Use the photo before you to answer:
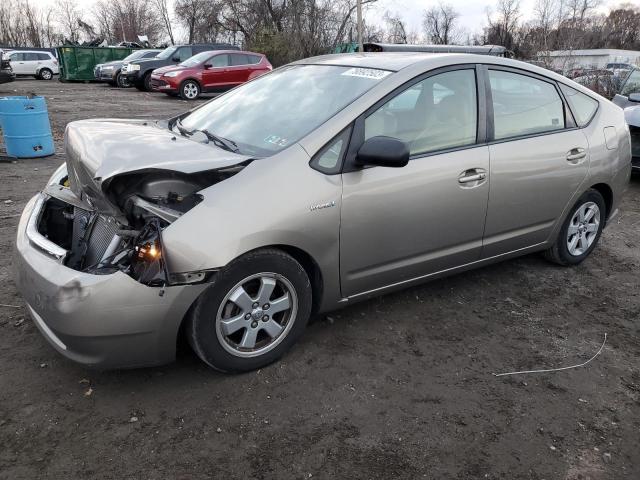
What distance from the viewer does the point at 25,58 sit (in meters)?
27.8

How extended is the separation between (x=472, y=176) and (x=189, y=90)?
1641cm

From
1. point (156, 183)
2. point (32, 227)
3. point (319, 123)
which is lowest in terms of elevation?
point (32, 227)

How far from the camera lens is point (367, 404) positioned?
2686 mm

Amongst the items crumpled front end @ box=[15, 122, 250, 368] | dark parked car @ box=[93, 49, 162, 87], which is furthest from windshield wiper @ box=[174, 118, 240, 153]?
dark parked car @ box=[93, 49, 162, 87]

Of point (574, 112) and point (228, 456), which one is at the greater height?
point (574, 112)

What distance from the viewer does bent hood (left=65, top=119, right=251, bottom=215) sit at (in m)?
2.59

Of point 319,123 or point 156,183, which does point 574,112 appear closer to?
point 319,123

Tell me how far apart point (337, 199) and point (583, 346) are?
1.84 m

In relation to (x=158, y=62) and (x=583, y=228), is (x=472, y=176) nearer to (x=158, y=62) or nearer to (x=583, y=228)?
(x=583, y=228)

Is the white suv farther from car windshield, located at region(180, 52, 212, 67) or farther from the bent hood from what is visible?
the bent hood

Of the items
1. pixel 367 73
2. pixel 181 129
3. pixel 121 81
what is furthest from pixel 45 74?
pixel 367 73

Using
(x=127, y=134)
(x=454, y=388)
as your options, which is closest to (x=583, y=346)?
A: (x=454, y=388)

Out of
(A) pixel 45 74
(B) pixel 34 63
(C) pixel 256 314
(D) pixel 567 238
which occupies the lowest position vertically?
(A) pixel 45 74

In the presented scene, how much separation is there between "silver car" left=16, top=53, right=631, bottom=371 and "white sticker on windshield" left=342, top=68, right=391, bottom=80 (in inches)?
0.7
